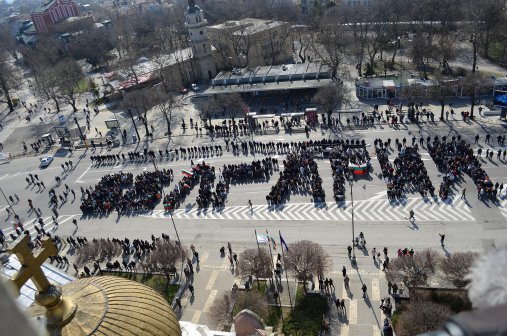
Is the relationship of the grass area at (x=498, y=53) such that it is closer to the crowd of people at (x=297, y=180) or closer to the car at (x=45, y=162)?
the crowd of people at (x=297, y=180)

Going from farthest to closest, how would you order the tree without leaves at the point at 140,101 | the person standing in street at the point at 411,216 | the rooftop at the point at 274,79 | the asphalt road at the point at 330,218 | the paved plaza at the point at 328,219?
the rooftop at the point at 274,79 → the tree without leaves at the point at 140,101 → the person standing in street at the point at 411,216 → the asphalt road at the point at 330,218 → the paved plaza at the point at 328,219

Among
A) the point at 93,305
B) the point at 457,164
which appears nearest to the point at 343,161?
the point at 457,164

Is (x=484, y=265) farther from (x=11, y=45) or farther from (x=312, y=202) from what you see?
(x=11, y=45)

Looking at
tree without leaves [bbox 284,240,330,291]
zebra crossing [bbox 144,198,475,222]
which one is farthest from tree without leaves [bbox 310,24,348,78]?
tree without leaves [bbox 284,240,330,291]

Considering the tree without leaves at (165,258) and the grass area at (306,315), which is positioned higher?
the tree without leaves at (165,258)

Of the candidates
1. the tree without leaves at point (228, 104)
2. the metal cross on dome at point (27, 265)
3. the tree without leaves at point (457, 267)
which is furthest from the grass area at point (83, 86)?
the metal cross on dome at point (27, 265)

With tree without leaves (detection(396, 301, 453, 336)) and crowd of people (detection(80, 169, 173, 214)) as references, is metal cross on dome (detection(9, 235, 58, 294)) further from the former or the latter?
crowd of people (detection(80, 169, 173, 214))

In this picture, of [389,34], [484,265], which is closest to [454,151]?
[484,265]
